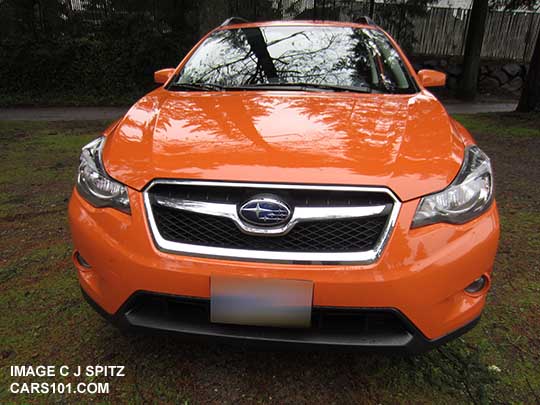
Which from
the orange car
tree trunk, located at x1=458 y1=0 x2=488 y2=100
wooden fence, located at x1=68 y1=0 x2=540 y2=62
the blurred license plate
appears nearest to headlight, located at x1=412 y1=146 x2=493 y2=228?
the orange car

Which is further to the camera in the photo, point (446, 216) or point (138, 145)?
point (138, 145)

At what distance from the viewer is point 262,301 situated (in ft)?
4.70

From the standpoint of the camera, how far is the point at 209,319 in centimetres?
152

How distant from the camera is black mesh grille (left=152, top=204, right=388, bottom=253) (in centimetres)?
146

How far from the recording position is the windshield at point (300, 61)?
2.50 meters

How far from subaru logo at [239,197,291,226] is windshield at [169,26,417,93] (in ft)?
3.89

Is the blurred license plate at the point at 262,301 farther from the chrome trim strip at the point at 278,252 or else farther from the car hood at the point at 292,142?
the car hood at the point at 292,142

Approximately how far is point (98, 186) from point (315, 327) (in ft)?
3.29

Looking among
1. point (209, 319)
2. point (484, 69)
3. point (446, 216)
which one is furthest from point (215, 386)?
point (484, 69)

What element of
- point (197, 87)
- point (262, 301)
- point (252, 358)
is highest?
point (197, 87)

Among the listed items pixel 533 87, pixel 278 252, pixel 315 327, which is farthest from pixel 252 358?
pixel 533 87

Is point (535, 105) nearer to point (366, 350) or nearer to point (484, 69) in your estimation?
point (484, 69)

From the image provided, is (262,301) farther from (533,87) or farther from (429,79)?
(533,87)

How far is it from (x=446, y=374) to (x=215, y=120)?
1.50 metres
